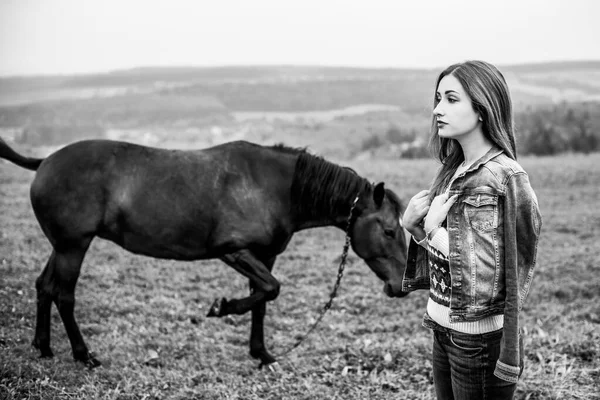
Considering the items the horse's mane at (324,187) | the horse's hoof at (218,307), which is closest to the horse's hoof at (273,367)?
the horse's hoof at (218,307)

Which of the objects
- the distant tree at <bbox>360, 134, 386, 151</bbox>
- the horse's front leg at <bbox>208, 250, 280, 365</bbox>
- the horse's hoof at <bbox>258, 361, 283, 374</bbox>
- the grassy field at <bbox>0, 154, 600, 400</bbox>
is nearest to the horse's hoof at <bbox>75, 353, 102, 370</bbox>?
the grassy field at <bbox>0, 154, 600, 400</bbox>

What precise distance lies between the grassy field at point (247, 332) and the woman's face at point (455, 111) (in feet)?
8.42

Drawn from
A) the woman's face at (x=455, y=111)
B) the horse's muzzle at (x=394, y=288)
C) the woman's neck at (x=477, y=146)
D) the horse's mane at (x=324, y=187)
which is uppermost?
the woman's face at (x=455, y=111)

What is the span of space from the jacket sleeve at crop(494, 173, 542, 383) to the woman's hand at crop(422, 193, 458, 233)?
211mm

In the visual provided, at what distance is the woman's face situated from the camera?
2.04 m

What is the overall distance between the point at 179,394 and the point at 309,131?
2609 cm

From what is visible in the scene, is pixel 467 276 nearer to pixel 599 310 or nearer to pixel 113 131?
pixel 599 310

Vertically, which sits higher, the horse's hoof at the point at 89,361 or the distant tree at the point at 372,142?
the horse's hoof at the point at 89,361

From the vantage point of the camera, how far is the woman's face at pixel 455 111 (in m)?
2.04

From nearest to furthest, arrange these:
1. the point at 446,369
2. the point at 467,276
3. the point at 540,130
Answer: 1. the point at 467,276
2. the point at 446,369
3. the point at 540,130

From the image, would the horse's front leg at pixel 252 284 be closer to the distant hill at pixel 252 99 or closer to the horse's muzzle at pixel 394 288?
the horse's muzzle at pixel 394 288

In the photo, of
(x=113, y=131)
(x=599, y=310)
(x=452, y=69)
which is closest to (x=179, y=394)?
(x=452, y=69)

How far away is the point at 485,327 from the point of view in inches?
80.9

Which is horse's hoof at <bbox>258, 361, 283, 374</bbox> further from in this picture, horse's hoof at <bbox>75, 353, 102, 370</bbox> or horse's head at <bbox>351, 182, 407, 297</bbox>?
horse's hoof at <bbox>75, 353, 102, 370</bbox>
